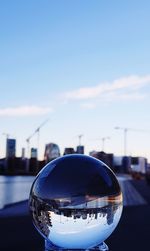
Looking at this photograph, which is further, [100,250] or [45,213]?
[100,250]

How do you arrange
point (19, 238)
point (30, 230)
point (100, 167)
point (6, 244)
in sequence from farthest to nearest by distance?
point (30, 230), point (19, 238), point (6, 244), point (100, 167)

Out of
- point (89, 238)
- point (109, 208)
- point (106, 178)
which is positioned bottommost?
point (89, 238)

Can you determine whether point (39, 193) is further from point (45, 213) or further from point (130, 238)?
point (130, 238)

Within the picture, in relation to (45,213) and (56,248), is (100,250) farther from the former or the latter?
(45,213)

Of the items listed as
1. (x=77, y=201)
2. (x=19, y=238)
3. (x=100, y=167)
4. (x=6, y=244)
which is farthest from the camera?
(x=19, y=238)

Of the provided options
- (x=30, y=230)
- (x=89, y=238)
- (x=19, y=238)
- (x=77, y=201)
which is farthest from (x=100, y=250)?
(x=30, y=230)

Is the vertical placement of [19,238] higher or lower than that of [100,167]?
lower
